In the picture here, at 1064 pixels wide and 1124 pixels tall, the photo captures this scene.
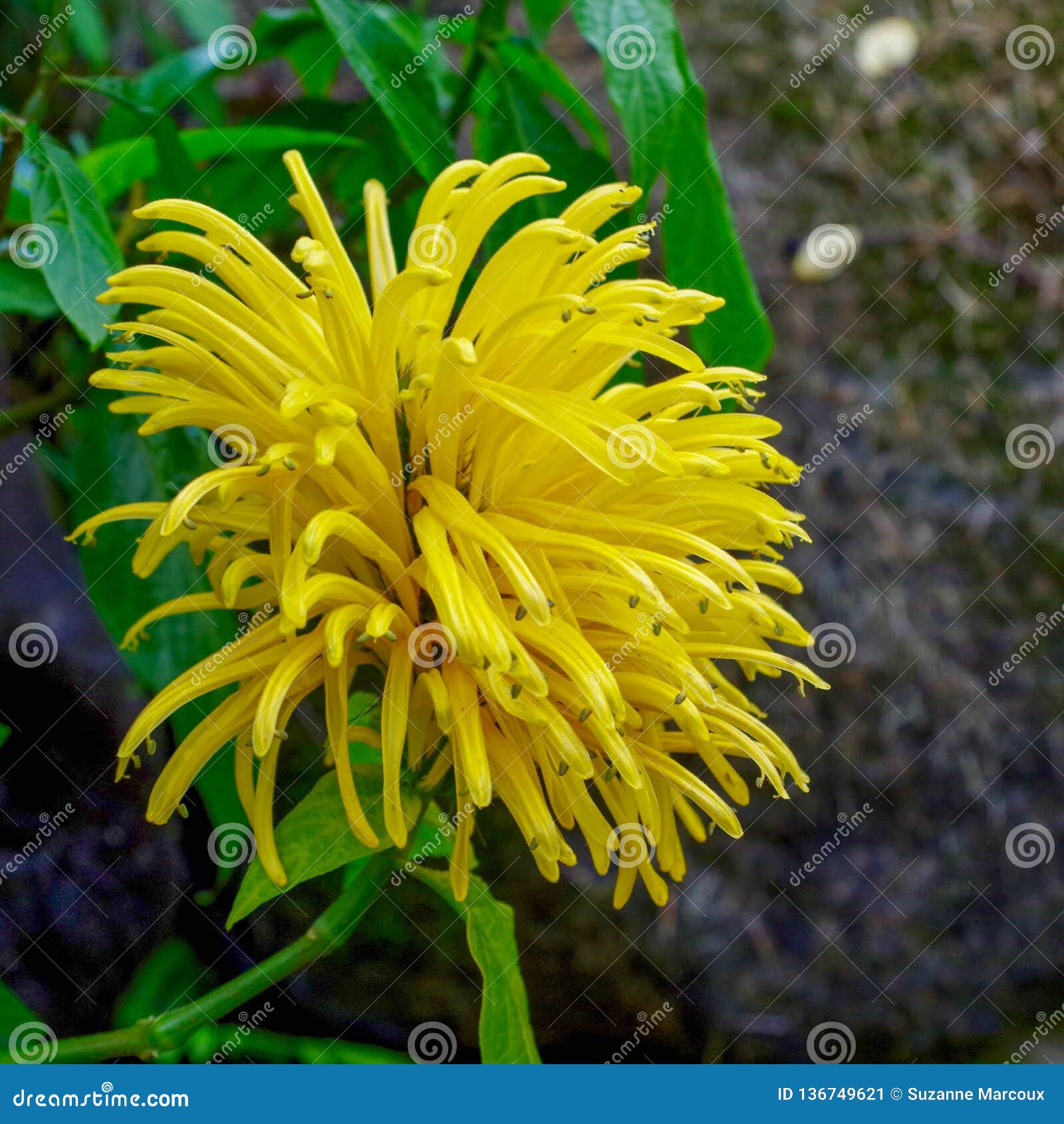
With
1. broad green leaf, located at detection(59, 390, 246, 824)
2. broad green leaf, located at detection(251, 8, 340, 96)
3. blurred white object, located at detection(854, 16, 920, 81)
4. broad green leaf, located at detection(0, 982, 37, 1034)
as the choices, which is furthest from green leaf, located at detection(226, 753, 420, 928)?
blurred white object, located at detection(854, 16, 920, 81)

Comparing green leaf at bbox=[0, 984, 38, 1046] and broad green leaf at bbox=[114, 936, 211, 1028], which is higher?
green leaf at bbox=[0, 984, 38, 1046]

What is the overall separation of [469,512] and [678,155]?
0.21 meters

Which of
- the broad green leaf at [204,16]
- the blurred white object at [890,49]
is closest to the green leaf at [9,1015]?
the broad green leaf at [204,16]

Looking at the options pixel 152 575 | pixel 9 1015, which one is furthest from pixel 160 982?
pixel 152 575

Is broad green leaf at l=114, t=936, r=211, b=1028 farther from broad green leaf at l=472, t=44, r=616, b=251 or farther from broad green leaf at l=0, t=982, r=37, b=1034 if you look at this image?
broad green leaf at l=472, t=44, r=616, b=251

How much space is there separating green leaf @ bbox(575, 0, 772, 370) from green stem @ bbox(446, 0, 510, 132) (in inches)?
3.3

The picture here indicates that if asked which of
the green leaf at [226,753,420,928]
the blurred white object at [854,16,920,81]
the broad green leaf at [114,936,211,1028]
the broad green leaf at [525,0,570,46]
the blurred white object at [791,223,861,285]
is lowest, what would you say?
the broad green leaf at [114,936,211,1028]

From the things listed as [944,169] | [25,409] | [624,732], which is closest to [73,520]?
[25,409]

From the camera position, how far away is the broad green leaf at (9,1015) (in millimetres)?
492

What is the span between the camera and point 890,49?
103 centimetres

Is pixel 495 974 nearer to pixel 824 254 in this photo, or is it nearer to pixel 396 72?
pixel 396 72

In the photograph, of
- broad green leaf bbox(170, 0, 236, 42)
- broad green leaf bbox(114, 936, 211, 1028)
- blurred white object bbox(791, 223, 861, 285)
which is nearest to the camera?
broad green leaf bbox(114, 936, 211, 1028)

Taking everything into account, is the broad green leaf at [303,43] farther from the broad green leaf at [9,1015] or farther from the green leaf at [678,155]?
the broad green leaf at [9,1015]

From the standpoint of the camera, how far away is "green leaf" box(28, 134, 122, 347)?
1.29ft
